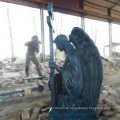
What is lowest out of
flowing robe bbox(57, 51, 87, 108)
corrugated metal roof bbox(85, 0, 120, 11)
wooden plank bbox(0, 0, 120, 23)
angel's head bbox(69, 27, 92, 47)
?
flowing robe bbox(57, 51, 87, 108)

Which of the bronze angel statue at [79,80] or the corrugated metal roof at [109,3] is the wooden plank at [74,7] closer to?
the corrugated metal roof at [109,3]

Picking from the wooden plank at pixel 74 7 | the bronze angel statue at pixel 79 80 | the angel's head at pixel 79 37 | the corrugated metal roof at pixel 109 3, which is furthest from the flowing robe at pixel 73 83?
the corrugated metal roof at pixel 109 3

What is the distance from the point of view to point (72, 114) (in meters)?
1.44

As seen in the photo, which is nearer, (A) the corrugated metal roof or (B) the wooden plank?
(B) the wooden plank

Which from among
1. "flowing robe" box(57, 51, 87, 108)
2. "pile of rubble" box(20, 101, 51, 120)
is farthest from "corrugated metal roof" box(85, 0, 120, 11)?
"pile of rubble" box(20, 101, 51, 120)

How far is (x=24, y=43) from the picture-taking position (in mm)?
3564

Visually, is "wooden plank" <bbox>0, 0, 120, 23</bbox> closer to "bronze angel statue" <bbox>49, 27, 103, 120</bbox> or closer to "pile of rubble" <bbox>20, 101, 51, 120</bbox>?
"bronze angel statue" <bbox>49, 27, 103, 120</bbox>

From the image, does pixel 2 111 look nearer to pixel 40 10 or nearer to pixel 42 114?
pixel 42 114

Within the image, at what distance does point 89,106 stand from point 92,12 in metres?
5.85

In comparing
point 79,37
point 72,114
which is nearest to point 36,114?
point 72,114

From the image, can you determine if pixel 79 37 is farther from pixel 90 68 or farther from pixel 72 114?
pixel 72 114

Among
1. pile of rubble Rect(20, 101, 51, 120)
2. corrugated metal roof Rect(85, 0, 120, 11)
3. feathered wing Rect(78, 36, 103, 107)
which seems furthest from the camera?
corrugated metal roof Rect(85, 0, 120, 11)

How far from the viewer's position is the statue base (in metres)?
1.40

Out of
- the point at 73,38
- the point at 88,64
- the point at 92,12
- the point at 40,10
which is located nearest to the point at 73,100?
the point at 88,64
